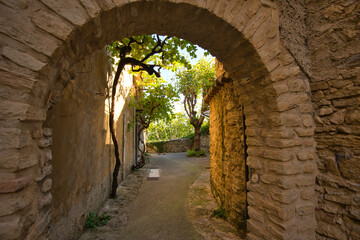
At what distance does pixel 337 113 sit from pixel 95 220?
3.92m

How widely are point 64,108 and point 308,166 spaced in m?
3.00

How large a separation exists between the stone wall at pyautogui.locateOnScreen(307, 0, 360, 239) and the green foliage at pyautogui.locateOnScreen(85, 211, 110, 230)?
3.25 metres

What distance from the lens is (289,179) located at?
1.83m

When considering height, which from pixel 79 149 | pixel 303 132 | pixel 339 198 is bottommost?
pixel 339 198

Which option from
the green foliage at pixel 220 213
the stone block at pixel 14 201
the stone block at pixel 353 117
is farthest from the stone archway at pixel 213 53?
the green foliage at pixel 220 213

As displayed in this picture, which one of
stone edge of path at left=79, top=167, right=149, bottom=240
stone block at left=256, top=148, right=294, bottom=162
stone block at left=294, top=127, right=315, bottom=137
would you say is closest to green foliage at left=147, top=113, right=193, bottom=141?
stone edge of path at left=79, top=167, right=149, bottom=240

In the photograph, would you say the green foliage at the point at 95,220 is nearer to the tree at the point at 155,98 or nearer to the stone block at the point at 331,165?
the stone block at the point at 331,165

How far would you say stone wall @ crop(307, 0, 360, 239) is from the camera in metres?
1.73

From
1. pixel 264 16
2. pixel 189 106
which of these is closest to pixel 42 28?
pixel 264 16

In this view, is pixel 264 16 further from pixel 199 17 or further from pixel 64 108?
pixel 64 108

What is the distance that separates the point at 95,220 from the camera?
10.4 feet

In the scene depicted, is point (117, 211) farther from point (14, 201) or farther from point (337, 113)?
point (337, 113)

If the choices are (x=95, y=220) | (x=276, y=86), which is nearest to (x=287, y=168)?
(x=276, y=86)

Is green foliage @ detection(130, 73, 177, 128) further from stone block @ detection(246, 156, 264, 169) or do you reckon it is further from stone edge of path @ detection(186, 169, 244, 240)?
stone block @ detection(246, 156, 264, 169)
